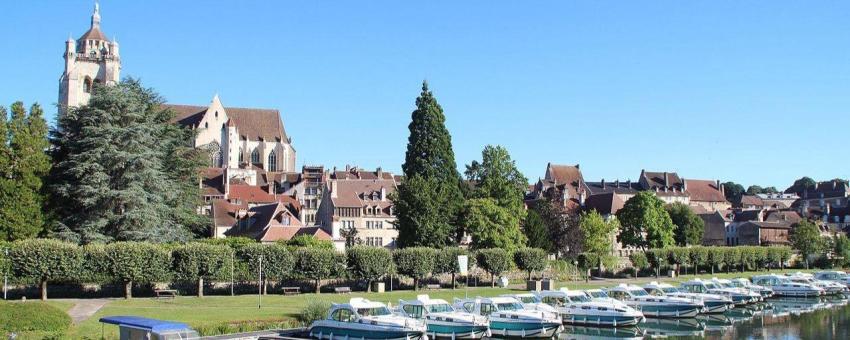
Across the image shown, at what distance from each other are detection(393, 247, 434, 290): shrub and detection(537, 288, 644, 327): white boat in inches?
627

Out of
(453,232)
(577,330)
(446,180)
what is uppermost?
(446,180)

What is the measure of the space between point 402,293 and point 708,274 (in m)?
47.0

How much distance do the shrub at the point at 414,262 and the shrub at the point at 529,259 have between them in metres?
11.5

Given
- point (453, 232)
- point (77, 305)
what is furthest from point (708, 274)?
point (77, 305)

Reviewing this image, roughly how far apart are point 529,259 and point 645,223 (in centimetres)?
3027

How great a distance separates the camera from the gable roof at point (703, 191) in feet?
536

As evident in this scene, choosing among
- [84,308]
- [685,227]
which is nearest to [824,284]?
[685,227]

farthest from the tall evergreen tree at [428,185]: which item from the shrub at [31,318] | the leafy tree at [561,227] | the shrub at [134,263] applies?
the shrub at [31,318]

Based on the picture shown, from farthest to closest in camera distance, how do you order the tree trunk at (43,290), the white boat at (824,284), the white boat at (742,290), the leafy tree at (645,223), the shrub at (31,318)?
the leafy tree at (645,223), the white boat at (824,284), the white boat at (742,290), the tree trunk at (43,290), the shrub at (31,318)

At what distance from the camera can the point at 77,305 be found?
48.3 meters

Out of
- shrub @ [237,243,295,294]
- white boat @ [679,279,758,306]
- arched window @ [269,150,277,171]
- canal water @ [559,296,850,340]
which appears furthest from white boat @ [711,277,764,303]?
arched window @ [269,150,277,171]

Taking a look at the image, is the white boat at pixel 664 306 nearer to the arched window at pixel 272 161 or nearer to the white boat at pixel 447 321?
the white boat at pixel 447 321

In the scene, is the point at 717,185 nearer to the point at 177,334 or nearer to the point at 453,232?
the point at 453,232

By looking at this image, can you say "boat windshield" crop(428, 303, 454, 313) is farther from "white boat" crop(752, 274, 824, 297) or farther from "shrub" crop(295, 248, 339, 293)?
"white boat" crop(752, 274, 824, 297)
